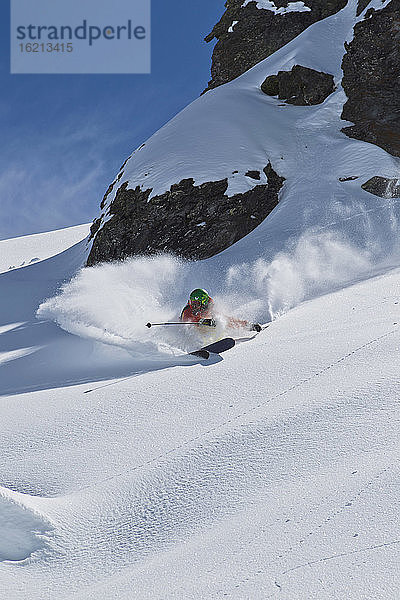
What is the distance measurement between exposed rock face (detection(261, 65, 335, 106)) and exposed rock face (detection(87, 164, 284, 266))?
18.3 ft

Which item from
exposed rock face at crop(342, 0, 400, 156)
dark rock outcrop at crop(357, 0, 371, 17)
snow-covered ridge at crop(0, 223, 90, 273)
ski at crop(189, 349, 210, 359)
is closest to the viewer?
ski at crop(189, 349, 210, 359)

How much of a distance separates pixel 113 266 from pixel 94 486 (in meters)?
12.7

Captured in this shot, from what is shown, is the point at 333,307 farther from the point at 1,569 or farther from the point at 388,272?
the point at 1,569

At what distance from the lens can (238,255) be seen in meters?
13.5

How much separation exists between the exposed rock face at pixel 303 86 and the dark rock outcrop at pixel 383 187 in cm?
708

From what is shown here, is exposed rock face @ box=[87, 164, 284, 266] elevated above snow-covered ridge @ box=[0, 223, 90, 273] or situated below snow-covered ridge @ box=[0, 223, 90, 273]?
above

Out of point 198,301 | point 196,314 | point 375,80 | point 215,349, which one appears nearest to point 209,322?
point 196,314

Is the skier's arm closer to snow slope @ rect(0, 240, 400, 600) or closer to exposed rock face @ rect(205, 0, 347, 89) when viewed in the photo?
snow slope @ rect(0, 240, 400, 600)

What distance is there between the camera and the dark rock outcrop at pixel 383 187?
1439 centimetres

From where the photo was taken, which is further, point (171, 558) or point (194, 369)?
point (194, 369)

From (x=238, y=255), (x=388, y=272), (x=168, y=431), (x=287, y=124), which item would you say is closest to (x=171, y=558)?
(x=168, y=431)

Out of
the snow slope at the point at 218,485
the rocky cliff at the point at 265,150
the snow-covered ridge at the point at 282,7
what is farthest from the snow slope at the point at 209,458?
the snow-covered ridge at the point at 282,7

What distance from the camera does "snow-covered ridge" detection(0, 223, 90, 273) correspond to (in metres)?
21.5

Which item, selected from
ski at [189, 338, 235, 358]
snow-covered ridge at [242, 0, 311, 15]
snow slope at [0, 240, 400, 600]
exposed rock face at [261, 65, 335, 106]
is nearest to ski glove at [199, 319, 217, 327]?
ski at [189, 338, 235, 358]
